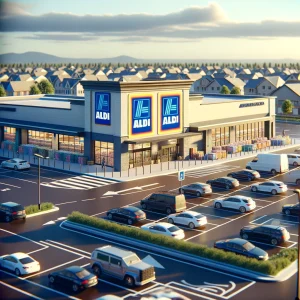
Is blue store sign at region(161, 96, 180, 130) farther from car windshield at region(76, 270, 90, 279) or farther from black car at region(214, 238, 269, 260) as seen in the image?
car windshield at region(76, 270, 90, 279)

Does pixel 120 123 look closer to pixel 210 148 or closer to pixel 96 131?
pixel 96 131

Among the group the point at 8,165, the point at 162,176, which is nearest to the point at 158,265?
the point at 162,176

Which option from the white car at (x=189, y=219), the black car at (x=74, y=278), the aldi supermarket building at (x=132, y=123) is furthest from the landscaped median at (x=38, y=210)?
the aldi supermarket building at (x=132, y=123)

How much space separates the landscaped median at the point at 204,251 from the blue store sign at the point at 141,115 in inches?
952

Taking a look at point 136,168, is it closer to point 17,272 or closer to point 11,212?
point 11,212

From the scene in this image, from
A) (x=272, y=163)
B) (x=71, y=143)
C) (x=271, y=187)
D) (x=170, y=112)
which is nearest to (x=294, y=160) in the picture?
(x=272, y=163)

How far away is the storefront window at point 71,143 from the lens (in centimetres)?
6619

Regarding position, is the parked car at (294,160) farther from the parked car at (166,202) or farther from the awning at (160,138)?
the parked car at (166,202)

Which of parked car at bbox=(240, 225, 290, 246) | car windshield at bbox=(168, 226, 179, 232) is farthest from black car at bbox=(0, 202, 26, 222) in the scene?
parked car at bbox=(240, 225, 290, 246)

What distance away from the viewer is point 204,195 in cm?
4759

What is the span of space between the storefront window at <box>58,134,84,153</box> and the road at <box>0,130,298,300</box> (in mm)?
8036

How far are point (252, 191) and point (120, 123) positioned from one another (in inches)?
674

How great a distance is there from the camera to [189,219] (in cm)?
3791

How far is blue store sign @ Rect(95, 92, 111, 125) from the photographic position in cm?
6025
